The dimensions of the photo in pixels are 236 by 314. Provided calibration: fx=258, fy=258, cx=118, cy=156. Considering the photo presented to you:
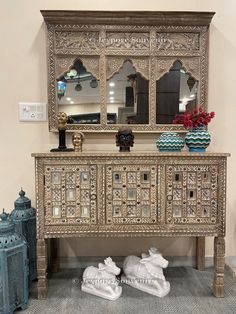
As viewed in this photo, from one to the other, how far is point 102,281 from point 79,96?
1211mm

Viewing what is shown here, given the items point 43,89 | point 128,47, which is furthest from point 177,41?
point 43,89

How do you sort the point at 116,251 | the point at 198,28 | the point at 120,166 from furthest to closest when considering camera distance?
the point at 116,251 → the point at 198,28 → the point at 120,166

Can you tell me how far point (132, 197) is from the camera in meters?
1.47

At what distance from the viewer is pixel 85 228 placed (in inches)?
57.6

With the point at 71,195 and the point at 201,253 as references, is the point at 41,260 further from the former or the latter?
the point at 201,253

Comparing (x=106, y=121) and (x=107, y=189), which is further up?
(x=106, y=121)

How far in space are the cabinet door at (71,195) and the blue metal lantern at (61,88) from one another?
23.6 inches

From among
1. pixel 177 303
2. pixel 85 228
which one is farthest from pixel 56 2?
pixel 177 303

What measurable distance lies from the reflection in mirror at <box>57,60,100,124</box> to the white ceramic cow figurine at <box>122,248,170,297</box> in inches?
38.3

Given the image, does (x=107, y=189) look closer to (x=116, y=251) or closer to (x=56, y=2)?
(x=116, y=251)

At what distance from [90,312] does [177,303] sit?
0.49 metres

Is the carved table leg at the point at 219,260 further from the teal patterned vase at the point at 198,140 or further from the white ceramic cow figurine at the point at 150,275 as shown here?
the teal patterned vase at the point at 198,140

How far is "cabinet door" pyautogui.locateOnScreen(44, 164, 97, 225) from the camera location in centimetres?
145

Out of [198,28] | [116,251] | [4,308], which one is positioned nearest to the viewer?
[4,308]
